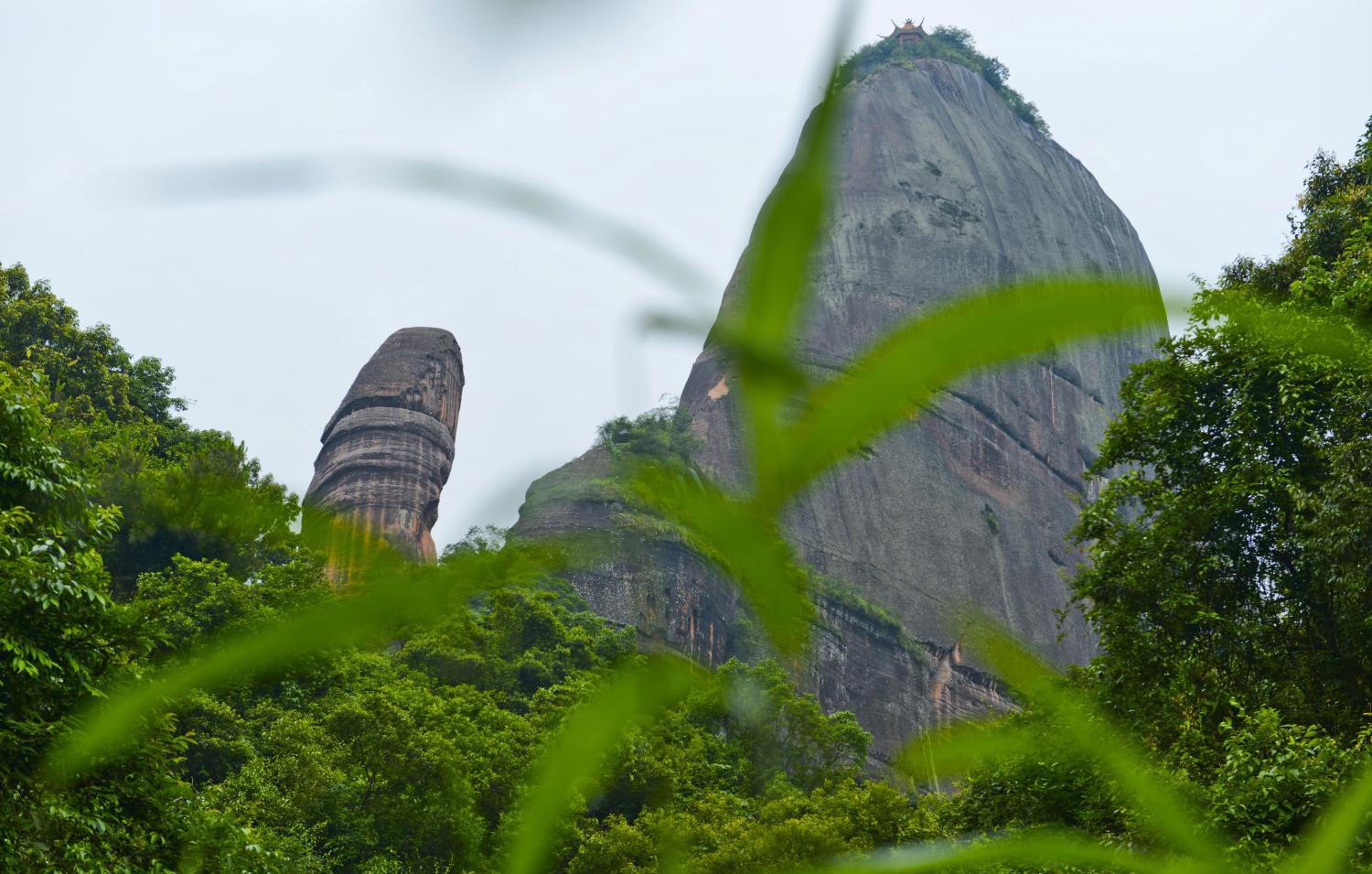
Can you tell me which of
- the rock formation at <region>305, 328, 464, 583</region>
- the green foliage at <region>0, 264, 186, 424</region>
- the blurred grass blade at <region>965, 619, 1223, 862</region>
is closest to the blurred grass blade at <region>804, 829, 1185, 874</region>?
the blurred grass blade at <region>965, 619, 1223, 862</region>

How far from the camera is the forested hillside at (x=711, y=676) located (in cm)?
31

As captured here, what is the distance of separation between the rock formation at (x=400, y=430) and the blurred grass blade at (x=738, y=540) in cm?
1643

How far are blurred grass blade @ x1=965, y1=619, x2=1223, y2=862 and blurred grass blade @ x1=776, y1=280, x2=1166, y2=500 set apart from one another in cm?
6

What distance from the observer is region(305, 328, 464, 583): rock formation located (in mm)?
17016

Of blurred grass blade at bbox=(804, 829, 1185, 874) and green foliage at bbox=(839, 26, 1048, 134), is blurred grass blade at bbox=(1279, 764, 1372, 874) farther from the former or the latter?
green foliage at bbox=(839, 26, 1048, 134)

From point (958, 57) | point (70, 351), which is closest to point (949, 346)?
point (70, 351)

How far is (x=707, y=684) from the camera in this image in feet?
0.91

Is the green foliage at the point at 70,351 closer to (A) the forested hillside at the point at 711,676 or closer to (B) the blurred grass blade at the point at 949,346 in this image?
(A) the forested hillside at the point at 711,676

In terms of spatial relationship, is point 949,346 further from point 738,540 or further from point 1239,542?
point 1239,542

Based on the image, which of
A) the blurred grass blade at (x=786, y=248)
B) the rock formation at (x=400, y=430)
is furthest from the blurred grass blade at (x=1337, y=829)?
the rock formation at (x=400, y=430)

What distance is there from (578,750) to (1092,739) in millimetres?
95

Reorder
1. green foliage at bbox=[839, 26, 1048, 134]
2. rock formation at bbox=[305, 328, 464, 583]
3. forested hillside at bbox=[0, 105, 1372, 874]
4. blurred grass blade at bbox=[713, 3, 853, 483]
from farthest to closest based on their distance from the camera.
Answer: green foliage at bbox=[839, 26, 1048, 134]
rock formation at bbox=[305, 328, 464, 583]
forested hillside at bbox=[0, 105, 1372, 874]
blurred grass blade at bbox=[713, 3, 853, 483]

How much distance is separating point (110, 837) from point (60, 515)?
72cm

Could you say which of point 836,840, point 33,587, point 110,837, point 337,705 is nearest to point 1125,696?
point 110,837
